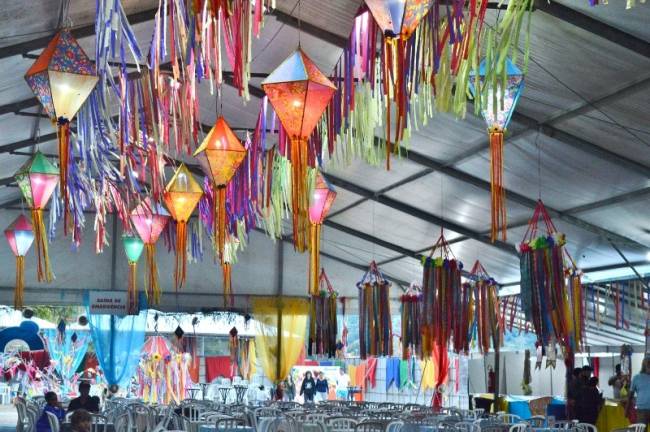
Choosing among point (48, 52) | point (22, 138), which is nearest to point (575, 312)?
point (48, 52)

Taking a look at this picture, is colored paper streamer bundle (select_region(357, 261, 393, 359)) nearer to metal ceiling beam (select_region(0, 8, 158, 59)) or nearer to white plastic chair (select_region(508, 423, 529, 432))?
metal ceiling beam (select_region(0, 8, 158, 59))

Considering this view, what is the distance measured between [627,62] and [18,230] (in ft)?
26.0

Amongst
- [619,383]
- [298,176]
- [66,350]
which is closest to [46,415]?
[298,176]

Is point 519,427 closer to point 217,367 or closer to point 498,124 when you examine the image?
point 498,124

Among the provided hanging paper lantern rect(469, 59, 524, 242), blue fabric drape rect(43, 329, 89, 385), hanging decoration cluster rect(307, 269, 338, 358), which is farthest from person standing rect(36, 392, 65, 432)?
blue fabric drape rect(43, 329, 89, 385)

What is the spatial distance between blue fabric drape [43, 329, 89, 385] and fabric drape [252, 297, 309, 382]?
564cm

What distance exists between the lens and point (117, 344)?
17859 mm

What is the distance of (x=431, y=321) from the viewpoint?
1066 cm

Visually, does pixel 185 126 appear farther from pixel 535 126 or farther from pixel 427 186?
pixel 427 186

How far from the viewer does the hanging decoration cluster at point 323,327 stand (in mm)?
13758

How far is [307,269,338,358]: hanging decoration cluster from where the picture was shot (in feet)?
45.1

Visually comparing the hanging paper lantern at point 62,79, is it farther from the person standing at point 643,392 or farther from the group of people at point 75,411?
the person standing at point 643,392

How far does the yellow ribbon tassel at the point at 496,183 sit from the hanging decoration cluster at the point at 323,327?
7.46 meters

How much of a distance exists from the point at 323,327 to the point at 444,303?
3.86 meters
